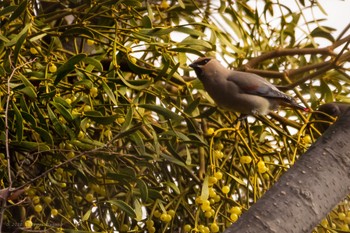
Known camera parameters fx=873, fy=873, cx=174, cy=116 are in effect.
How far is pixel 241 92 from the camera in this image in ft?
5.01

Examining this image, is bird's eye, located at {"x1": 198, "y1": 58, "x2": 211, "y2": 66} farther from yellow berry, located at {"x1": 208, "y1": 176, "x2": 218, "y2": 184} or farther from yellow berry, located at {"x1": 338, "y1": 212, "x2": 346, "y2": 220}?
yellow berry, located at {"x1": 338, "y1": 212, "x2": 346, "y2": 220}

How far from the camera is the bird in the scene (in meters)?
1.50

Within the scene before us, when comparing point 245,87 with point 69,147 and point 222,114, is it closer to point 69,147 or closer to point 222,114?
point 222,114

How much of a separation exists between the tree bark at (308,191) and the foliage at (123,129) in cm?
27

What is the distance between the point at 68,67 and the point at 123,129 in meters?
0.13

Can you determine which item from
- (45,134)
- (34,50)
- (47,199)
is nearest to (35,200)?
(47,199)

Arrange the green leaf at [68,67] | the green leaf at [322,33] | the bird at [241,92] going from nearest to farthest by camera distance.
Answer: the green leaf at [68,67] → the bird at [241,92] → the green leaf at [322,33]

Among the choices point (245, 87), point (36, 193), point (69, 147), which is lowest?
point (36, 193)

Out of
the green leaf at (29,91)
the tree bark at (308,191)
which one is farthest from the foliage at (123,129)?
the tree bark at (308,191)

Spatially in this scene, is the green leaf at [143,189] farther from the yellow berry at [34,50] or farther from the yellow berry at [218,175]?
the yellow berry at [34,50]

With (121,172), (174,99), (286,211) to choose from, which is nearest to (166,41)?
(174,99)

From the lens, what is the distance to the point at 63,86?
4.60 ft

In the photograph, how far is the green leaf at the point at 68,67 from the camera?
1.29 m

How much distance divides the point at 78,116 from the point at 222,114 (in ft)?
1.09
